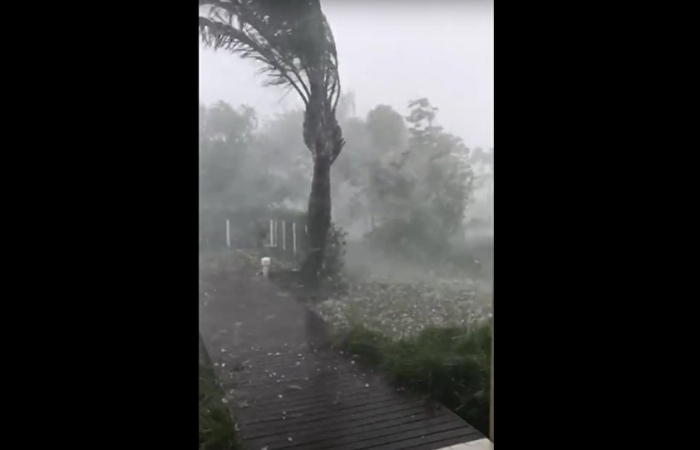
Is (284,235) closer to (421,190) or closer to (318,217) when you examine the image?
(318,217)

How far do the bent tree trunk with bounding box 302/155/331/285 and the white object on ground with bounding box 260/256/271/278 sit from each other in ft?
0.33

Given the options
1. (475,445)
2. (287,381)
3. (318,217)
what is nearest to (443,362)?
(475,445)

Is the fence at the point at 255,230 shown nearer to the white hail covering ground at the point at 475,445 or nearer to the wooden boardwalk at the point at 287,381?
the wooden boardwalk at the point at 287,381

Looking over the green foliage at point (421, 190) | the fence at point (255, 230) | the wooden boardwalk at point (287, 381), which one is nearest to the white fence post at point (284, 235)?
the fence at point (255, 230)

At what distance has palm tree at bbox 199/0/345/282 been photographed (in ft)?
4.30

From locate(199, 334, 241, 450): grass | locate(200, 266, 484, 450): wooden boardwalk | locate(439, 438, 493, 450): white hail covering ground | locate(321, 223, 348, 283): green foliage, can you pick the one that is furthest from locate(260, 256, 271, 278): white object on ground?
locate(439, 438, 493, 450): white hail covering ground

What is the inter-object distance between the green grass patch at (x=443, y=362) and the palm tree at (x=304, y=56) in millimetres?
304

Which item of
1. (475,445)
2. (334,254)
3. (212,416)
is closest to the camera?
(212,416)

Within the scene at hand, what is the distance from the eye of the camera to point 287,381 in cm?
140

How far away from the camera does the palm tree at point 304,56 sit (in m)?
1.31

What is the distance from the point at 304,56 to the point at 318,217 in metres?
0.45

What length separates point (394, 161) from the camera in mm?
1486
